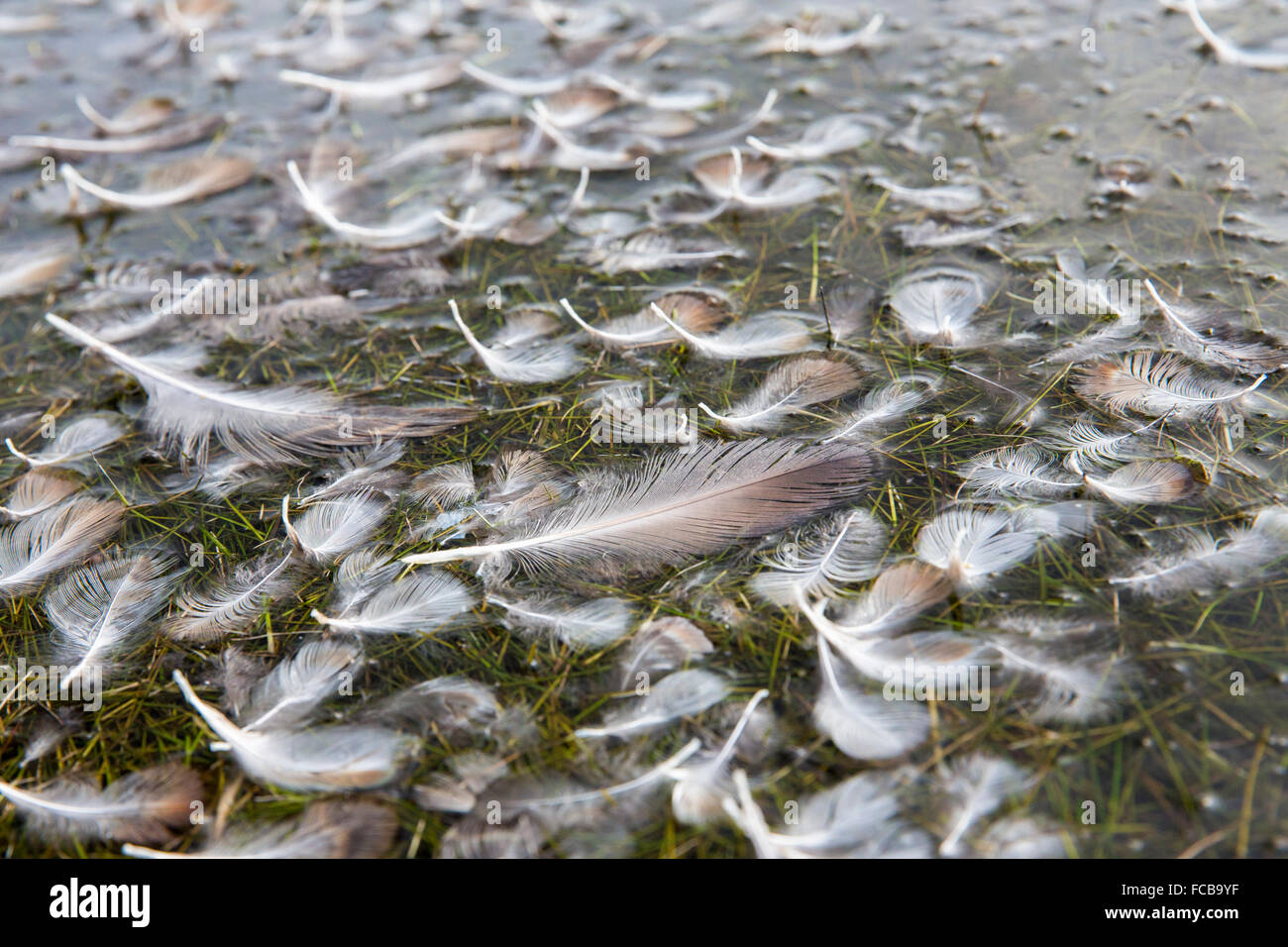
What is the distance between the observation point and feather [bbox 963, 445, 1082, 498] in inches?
118

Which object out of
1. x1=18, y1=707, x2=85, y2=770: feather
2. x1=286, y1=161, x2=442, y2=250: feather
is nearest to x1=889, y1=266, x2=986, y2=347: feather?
x1=286, y1=161, x2=442, y2=250: feather

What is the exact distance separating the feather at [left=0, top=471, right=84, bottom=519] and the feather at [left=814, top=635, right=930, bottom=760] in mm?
2763

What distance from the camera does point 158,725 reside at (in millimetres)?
2760

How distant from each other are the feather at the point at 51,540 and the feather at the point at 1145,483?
3327 mm

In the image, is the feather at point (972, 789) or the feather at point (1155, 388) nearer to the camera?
the feather at point (972, 789)

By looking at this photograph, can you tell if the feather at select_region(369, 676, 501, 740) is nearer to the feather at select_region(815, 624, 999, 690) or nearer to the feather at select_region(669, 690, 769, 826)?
the feather at select_region(669, 690, 769, 826)

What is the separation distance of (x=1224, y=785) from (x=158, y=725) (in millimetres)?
2918

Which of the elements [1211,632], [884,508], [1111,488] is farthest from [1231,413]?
[884,508]

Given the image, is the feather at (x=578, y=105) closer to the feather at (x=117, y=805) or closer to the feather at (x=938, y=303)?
the feather at (x=938, y=303)

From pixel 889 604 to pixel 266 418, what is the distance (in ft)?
7.73

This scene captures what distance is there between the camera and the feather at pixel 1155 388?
3.17 meters

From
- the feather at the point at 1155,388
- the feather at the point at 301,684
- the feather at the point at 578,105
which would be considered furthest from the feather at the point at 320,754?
the feather at the point at 578,105

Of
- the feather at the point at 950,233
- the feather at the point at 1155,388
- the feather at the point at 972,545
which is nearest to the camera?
the feather at the point at 972,545
